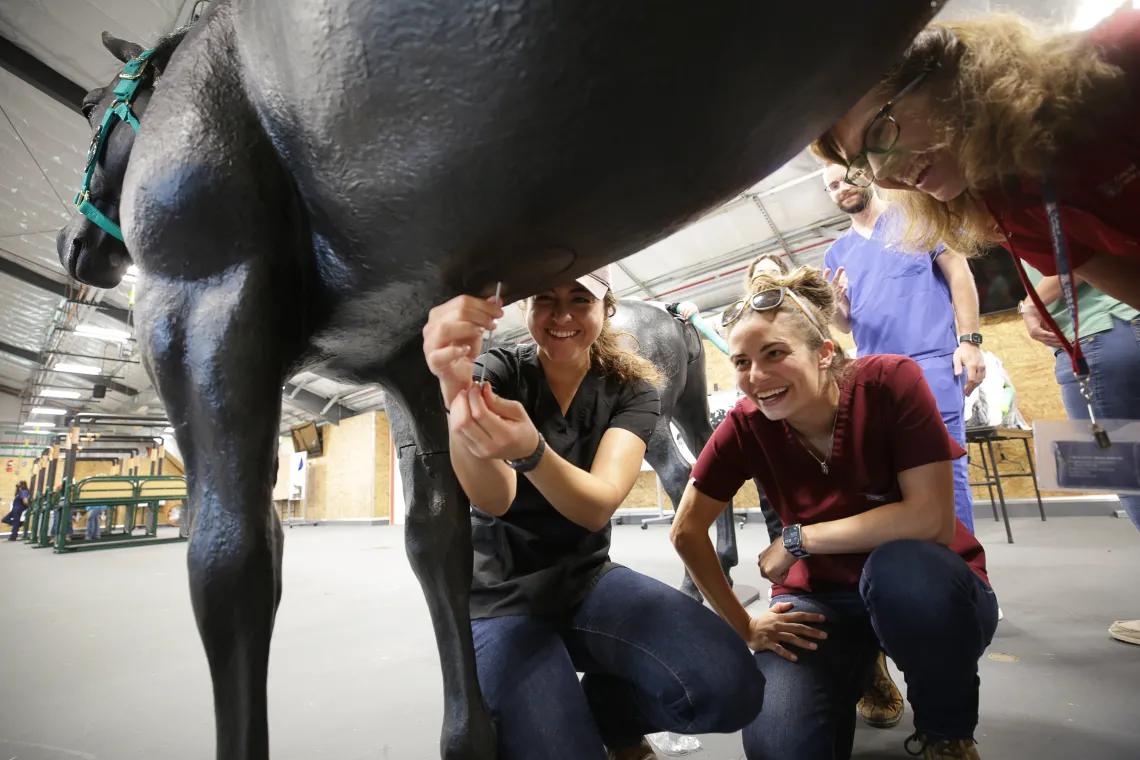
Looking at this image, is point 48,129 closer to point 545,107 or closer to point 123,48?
point 123,48

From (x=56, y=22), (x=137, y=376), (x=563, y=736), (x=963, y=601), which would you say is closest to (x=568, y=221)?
(x=563, y=736)

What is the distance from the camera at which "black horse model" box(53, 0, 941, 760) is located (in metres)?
0.40

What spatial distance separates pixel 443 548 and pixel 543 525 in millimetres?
276

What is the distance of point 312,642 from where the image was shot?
195cm

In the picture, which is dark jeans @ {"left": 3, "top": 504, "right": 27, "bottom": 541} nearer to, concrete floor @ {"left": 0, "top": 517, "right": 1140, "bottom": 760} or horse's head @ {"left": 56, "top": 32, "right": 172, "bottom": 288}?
concrete floor @ {"left": 0, "top": 517, "right": 1140, "bottom": 760}

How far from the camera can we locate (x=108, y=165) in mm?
758

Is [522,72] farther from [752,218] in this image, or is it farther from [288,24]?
[752,218]

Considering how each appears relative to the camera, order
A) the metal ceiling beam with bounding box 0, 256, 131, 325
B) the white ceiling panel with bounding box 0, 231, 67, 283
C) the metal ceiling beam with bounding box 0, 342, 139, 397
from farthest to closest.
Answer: the metal ceiling beam with bounding box 0, 342, 139, 397, the metal ceiling beam with bounding box 0, 256, 131, 325, the white ceiling panel with bounding box 0, 231, 67, 283

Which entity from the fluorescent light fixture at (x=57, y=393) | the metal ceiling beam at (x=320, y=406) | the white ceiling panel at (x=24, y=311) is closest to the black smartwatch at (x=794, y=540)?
the white ceiling panel at (x=24, y=311)

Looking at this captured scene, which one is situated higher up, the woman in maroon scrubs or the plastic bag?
the woman in maroon scrubs

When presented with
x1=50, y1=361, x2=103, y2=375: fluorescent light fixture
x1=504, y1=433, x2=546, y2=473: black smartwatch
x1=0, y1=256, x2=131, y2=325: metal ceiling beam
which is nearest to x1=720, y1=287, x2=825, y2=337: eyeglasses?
x1=504, y1=433, x2=546, y2=473: black smartwatch

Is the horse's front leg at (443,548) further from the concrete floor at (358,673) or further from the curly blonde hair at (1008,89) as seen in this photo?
the curly blonde hair at (1008,89)

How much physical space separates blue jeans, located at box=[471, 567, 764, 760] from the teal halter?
34.3 inches

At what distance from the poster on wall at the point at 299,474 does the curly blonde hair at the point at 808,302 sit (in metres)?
14.5
